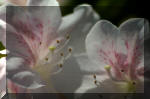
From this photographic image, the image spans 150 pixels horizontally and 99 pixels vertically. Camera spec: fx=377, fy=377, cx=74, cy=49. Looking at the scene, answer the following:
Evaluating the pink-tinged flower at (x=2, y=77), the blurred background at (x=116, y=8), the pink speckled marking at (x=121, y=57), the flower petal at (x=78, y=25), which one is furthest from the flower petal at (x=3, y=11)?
the blurred background at (x=116, y=8)

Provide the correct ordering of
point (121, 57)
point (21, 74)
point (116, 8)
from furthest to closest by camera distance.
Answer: point (116, 8) < point (121, 57) < point (21, 74)

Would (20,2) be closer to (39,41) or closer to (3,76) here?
(39,41)

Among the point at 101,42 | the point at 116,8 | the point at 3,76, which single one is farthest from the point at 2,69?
the point at 116,8

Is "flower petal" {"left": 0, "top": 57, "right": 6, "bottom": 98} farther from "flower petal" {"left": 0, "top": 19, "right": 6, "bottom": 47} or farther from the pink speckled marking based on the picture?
the pink speckled marking

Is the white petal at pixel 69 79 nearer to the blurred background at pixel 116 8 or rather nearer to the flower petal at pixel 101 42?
the flower petal at pixel 101 42

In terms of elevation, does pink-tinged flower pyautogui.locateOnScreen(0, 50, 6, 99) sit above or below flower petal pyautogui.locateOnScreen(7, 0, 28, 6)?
below

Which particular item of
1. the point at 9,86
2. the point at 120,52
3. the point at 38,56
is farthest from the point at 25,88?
the point at 120,52

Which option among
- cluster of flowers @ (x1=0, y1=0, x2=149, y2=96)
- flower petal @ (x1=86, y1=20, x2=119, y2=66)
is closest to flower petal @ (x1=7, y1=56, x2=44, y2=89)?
cluster of flowers @ (x1=0, y1=0, x2=149, y2=96)
